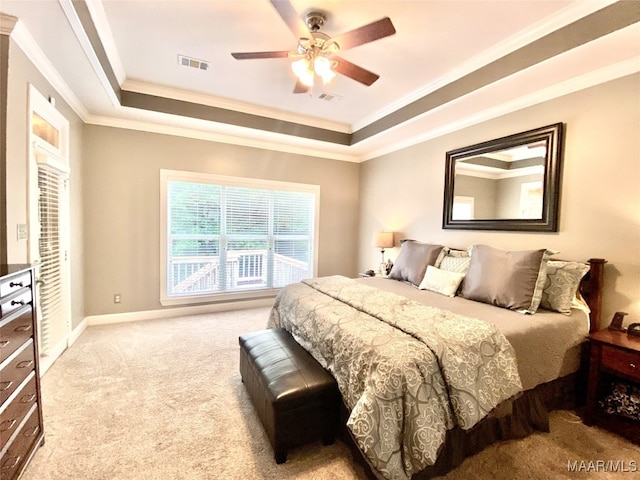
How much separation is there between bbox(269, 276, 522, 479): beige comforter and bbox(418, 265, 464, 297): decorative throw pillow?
0.88 m

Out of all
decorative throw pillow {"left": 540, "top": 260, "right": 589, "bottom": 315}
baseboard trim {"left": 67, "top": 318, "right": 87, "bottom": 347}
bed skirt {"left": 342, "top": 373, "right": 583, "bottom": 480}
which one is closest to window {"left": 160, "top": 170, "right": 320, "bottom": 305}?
baseboard trim {"left": 67, "top": 318, "right": 87, "bottom": 347}

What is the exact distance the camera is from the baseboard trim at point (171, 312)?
3758 millimetres

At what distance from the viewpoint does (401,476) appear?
1334 millimetres

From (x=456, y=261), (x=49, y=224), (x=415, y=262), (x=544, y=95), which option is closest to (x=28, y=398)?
(x=49, y=224)

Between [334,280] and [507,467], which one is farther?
[334,280]

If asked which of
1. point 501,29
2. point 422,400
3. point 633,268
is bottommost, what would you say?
point 422,400

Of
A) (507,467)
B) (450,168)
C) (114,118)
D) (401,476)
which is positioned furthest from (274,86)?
(507,467)

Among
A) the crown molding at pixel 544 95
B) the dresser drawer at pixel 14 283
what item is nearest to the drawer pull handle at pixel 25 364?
the dresser drawer at pixel 14 283

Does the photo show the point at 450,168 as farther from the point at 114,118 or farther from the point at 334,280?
the point at 114,118

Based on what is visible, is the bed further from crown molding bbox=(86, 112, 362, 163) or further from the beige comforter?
crown molding bbox=(86, 112, 362, 163)

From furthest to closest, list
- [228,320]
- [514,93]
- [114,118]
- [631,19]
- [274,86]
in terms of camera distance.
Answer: [228,320]
[114,118]
[274,86]
[514,93]
[631,19]

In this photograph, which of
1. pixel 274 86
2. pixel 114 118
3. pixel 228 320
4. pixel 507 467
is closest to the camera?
pixel 507 467

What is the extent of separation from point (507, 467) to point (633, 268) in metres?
1.80

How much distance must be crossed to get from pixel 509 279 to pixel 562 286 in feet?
1.20
